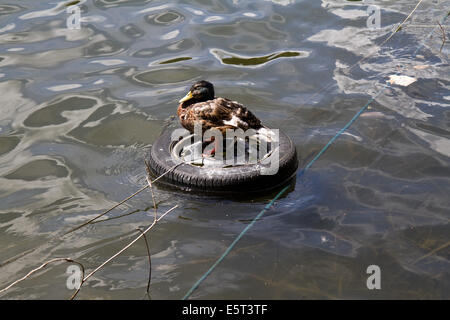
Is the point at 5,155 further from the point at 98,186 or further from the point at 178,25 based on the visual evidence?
the point at 178,25

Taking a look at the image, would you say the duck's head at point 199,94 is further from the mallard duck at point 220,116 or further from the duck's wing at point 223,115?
the duck's wing at point 223,115

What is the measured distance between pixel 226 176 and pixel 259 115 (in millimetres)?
2039

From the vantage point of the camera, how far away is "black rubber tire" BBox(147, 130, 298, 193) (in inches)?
229

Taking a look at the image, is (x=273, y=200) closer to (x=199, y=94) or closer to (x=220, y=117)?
(x=220, y=117)

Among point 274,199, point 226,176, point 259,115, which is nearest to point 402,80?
point 259,115

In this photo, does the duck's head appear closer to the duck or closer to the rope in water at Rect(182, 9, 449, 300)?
the duck

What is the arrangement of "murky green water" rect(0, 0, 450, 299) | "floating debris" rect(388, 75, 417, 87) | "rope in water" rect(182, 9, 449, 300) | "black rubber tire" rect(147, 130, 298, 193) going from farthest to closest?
1. "floating debris" rect(388, 75, 417, 87)
2. "black rubber tire" rect(147, 130, 298, 193)
3. "murky green water" rect(0, 0, 450, 299)
4. "rope in water" rect(182, 9, 449, 300)

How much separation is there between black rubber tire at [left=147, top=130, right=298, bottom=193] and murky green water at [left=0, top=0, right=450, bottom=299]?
136 mm

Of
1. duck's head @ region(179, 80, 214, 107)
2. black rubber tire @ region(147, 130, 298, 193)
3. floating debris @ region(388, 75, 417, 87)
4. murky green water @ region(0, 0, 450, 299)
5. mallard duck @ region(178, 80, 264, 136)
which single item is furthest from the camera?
floating debris @ region(388, 75, 417, 87)

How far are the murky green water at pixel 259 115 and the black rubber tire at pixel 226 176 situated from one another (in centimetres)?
14

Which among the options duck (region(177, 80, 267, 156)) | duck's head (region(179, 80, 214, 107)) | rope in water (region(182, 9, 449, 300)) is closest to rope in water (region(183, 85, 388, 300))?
rope in water (region(182, 9, 449, 300))

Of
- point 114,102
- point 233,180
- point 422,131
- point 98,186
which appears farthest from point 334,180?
point 114,102

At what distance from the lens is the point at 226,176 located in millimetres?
5824

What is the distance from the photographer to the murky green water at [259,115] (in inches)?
193
